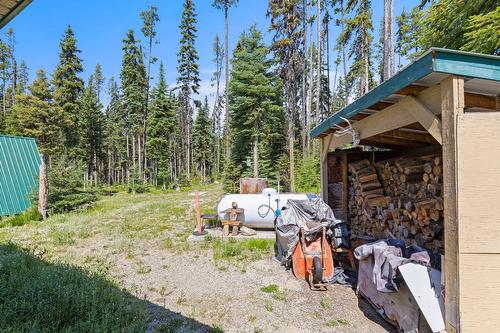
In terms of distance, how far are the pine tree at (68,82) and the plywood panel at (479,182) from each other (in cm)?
2663

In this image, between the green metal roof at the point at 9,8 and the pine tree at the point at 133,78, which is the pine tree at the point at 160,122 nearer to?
the pine tree at the point at 133,78

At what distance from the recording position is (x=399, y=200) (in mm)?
4641

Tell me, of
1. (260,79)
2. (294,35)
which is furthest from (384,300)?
(294,35)

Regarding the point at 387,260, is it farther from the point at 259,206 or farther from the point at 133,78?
the point at 133,78

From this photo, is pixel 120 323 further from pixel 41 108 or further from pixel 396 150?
pixel 41 108

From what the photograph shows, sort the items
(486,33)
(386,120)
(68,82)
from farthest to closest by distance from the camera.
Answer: (68,82), (486,33), (386,120)

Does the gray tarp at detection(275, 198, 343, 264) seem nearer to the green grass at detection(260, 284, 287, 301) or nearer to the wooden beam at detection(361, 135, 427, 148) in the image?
the green grass at detection(260, 284, 287, 301)

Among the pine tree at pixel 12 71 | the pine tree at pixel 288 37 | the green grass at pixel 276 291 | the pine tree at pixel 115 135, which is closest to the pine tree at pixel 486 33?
the green grass at pixel 276 291

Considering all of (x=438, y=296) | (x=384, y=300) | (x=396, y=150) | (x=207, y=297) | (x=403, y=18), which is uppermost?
(x=403, y=18)

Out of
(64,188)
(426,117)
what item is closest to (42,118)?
(64,188)

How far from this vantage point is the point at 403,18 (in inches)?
967

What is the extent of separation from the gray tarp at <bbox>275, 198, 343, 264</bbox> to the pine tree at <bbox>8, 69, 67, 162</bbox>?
2188cm

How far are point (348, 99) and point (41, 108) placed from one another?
29.1 meters

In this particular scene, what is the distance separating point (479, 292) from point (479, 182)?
106 cm
